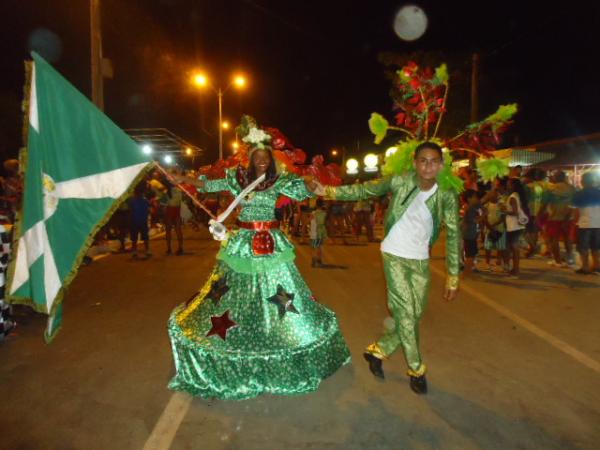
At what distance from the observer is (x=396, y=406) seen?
3.49 m

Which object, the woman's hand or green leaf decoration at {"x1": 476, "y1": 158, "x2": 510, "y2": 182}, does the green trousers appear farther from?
green leaf decoration at {"x1": 476, "y1": 158, "x2": 510, "y2": 182}

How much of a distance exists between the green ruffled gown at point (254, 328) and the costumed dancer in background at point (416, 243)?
60cm

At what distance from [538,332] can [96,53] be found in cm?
1162

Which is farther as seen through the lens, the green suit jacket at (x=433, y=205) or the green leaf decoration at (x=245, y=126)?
the green leaf decoration at (x=245, y=126)

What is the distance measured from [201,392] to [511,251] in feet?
22.1

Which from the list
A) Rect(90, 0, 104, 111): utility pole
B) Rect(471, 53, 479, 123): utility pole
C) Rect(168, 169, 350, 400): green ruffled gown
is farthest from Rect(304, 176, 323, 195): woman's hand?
Rect(471, 53, 479, 123): utility pole

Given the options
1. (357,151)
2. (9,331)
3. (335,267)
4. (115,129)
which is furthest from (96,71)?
(357,151)

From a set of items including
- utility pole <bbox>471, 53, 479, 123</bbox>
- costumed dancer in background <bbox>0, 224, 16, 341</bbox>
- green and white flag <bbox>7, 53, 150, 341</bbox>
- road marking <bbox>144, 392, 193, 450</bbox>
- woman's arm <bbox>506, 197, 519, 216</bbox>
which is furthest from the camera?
utility pole <bbox>471, 53, 479, 123</bbox>

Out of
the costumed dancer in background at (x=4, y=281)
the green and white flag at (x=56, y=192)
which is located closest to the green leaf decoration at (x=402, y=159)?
the green and white flag at (x=56, y=192)

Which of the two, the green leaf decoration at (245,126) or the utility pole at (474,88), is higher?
the utility pole at (474,88)

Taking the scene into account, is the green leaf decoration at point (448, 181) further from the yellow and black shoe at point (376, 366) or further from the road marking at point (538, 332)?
the road marking at point (538, 332)

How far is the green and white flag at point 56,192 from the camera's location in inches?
128

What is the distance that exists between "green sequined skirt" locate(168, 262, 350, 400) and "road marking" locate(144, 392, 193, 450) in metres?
0.08

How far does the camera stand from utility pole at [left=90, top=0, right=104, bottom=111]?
1185cm
